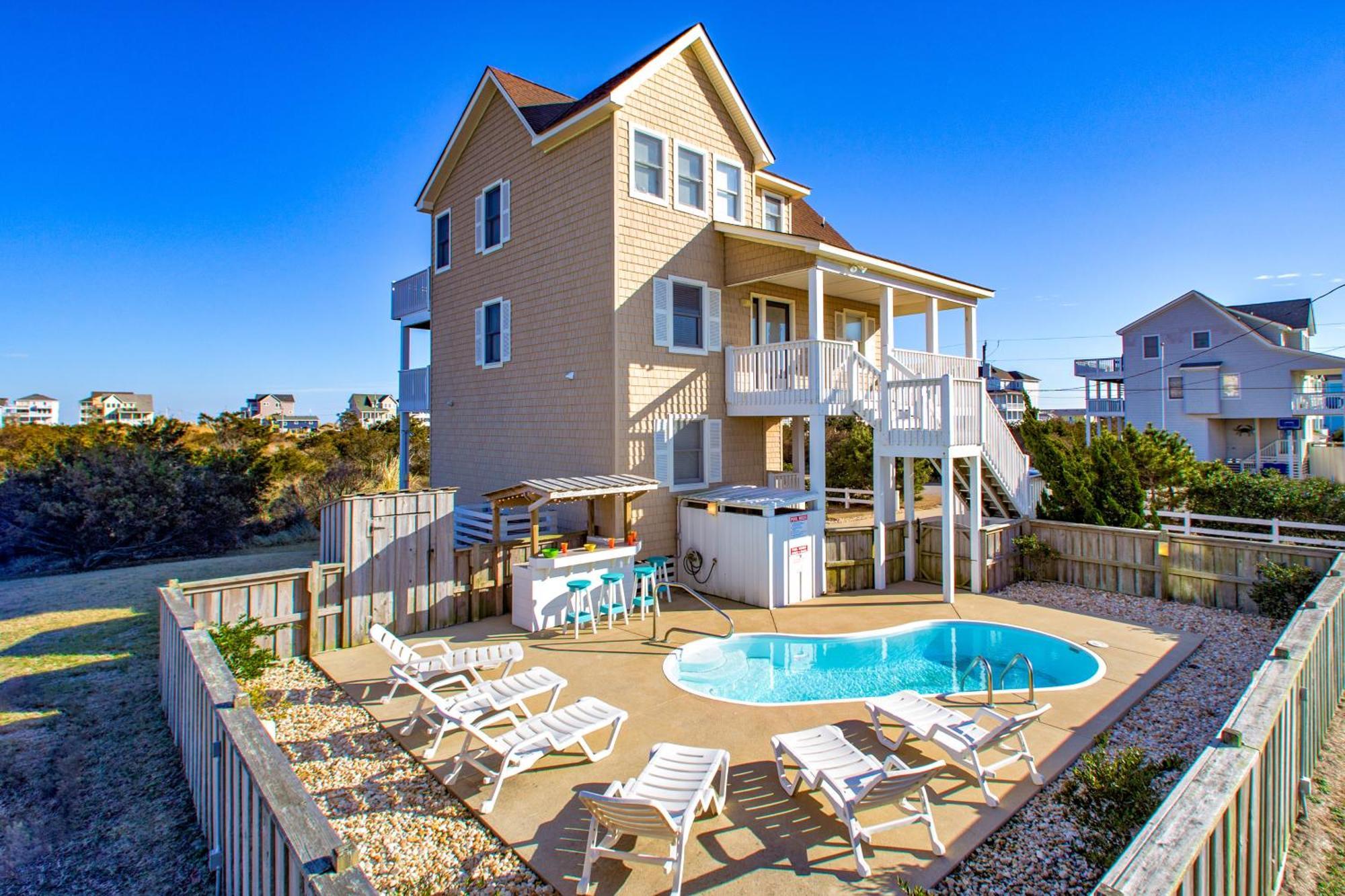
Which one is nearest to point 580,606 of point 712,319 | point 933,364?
point 712,319

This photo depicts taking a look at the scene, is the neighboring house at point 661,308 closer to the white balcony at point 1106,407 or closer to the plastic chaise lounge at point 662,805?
the plastic chaise lounge at point 662,805

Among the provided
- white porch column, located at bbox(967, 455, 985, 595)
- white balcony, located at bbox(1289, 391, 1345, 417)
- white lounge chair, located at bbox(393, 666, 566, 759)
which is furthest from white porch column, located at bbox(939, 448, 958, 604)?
white balcony, located at bbox(1289, 391, 1345, 417)

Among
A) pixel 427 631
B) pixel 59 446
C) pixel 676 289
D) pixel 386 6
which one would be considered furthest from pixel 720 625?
pixel 59 446

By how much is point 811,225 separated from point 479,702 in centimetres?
1799

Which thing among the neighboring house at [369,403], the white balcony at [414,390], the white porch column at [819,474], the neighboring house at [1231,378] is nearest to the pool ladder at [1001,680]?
the white porch column at [819,474]

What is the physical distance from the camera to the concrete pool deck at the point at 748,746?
456 cm

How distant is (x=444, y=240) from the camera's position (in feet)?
61.1

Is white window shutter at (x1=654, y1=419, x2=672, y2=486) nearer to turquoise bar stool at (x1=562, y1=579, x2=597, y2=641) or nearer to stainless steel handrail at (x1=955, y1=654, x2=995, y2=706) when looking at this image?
turquoise bar stool at (x1=562, y1=579, x2=597, y2=641)

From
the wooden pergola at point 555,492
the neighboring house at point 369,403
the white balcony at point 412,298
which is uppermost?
the neighboring house at point 369,403

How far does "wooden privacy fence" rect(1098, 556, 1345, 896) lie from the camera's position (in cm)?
261

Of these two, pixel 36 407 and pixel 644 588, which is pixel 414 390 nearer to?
pixel 644 588

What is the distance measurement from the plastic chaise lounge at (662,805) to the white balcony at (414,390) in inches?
650

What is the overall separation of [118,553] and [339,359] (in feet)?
73.7

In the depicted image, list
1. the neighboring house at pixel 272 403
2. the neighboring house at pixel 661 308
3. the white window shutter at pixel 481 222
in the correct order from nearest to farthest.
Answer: the neighboring house at pixel 661 308 < the white window shutter at pixel 481 222 < the neighboring house at pixel 272 403
